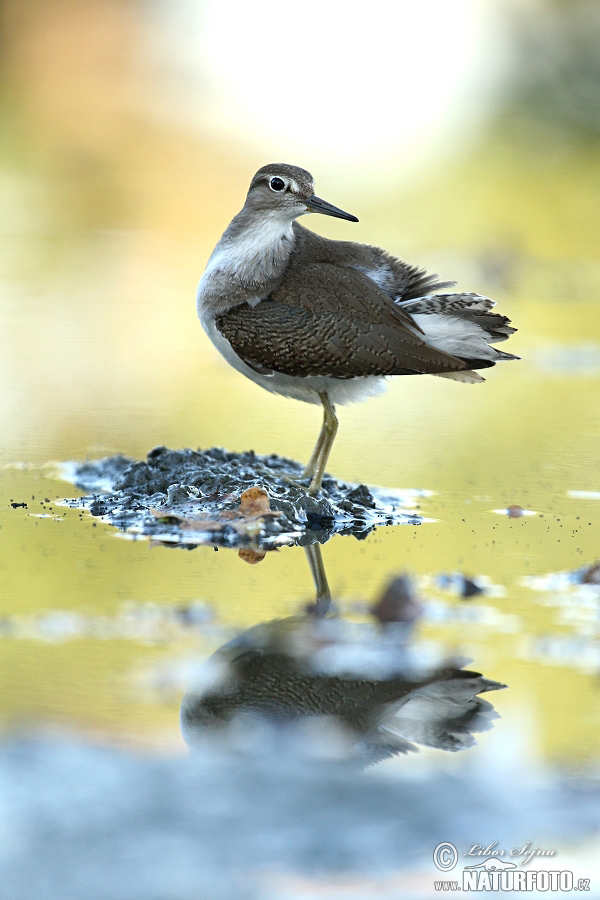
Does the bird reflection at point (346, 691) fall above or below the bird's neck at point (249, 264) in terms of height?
below

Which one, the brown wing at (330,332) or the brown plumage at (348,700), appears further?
the brown wing at (330,332)

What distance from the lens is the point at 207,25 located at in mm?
20250

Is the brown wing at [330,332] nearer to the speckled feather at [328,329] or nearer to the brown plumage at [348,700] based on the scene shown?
the speckled feather at [328,329]

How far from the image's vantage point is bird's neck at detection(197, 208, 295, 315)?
6.26 m

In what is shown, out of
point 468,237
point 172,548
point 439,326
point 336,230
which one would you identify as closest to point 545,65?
point 468,237

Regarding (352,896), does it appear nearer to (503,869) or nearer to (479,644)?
(503,869)

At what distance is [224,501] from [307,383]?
862 mm

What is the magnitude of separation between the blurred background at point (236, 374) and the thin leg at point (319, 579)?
44mm

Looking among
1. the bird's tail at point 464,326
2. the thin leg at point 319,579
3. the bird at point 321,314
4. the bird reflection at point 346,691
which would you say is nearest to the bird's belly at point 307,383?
the bird at point 321,314

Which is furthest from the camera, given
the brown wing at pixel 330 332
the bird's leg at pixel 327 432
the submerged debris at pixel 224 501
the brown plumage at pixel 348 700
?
the bird's leg at pixel 327 432

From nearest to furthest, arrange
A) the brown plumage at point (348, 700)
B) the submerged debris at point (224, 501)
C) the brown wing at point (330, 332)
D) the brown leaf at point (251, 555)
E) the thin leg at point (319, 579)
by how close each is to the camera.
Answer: the brown plumage at point (348, 700) < the thin leg at point (319, 579) < the brown leaf at point (251, 555) < the submerged debris at point (224, 501) < the brown wing at point (330, 332)

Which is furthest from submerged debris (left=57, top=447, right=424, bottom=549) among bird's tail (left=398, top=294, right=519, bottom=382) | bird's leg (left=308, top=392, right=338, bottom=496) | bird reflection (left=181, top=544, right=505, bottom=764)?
bird reflection (left=181, top=544, right=505, bottom=764)

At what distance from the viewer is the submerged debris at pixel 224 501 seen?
5461 millimetres

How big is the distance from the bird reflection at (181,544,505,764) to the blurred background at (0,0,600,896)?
0.10 meters
